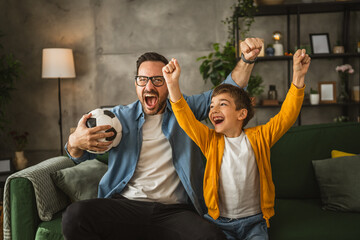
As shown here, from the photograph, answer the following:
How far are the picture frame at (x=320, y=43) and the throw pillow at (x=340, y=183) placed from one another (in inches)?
87.4

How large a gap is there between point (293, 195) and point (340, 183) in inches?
11.8

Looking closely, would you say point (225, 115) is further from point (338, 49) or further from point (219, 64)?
point (338, 49)

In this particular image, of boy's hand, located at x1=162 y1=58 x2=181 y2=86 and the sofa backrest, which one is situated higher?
boy's hand, located at x1=162 y1=58 x2=181 y2=86

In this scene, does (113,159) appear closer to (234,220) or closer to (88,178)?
(88,178)

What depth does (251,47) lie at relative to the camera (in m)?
1.68

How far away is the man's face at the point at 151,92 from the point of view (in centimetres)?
187

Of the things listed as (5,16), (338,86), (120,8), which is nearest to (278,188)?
(338,86)

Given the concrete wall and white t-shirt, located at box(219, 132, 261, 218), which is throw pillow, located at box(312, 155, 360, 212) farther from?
the concrete wall

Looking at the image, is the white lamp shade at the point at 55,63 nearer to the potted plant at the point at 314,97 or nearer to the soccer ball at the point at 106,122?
the soccer ball at the point at 106,122

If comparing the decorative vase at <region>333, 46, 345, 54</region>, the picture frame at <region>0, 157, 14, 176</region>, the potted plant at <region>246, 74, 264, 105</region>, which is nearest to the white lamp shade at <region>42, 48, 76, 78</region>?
the picture frame at <region>0, 157, 14, 176</region>

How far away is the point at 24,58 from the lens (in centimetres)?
422

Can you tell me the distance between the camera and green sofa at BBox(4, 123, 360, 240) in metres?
1.79

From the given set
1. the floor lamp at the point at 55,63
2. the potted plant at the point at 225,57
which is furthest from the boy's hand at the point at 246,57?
the floor lamp at the point at 55,63

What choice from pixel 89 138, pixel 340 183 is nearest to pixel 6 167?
pixel 89 138
